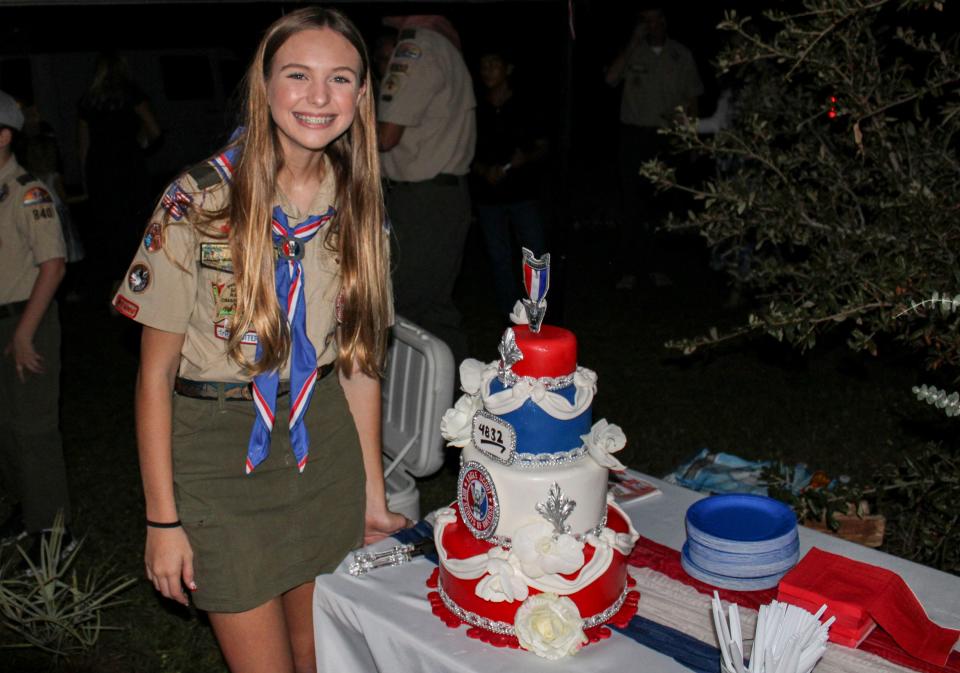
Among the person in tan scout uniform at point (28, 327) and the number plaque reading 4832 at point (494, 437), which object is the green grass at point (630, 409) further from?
the number plaque reading 4832 at point (494, 437)

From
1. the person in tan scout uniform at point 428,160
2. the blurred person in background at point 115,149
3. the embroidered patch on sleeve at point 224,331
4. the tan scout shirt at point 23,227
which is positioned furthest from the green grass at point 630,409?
the embroidered patch on sleeve at point 224,331

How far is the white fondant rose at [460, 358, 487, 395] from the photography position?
1948 mm

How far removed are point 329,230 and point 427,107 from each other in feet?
9.23

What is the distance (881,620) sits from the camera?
184cm

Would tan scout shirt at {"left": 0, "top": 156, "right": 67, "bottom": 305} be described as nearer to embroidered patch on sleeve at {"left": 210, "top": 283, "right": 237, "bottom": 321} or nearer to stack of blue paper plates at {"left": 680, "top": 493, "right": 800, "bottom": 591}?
embroidered patch on sleeve at {"left": 210, "top": 283, "right": 237, "bottom": 321}

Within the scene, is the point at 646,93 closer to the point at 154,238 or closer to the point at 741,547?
the point at 741,547

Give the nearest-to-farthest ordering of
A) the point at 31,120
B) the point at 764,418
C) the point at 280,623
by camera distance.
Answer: the point at 280,623, the point at 764,418, the point at 31,120

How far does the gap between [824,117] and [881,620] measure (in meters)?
2.36

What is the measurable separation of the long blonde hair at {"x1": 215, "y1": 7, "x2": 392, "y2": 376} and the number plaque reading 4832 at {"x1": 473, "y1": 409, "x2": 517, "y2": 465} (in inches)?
17.1

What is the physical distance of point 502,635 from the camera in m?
1.88

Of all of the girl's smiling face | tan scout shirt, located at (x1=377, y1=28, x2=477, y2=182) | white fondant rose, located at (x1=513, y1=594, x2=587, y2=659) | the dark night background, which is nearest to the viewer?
white fondant rose, located at (x1=513, y1=594, x2=587, y2=659)

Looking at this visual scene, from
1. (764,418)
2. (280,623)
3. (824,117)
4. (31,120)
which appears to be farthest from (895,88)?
(31,120)

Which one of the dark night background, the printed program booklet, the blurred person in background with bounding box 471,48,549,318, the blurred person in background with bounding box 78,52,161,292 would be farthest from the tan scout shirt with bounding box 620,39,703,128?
the printed program booklet

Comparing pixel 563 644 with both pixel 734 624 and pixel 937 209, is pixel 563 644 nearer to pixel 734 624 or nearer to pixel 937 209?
pixel 734 624
